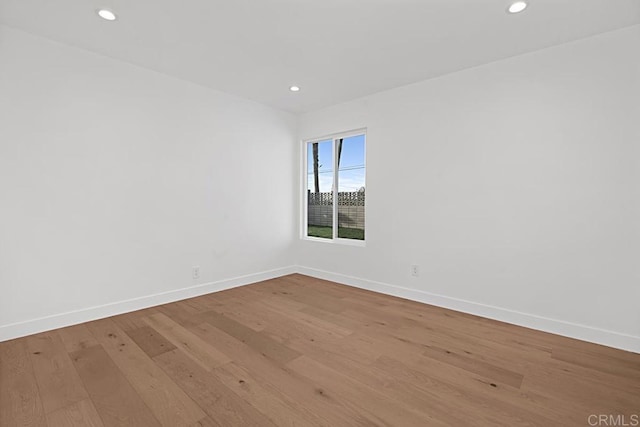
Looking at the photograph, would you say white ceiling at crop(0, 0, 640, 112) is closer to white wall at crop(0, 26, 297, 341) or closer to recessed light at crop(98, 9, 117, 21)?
recessed light at crop(98, 9, 117, 21)

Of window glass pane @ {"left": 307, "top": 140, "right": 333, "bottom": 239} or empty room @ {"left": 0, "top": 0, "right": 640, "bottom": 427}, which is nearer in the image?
empty room @ {"left": 0, "top": 0, "right": 640, "bottom": 427}

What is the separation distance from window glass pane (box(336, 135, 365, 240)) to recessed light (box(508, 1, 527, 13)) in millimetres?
2184

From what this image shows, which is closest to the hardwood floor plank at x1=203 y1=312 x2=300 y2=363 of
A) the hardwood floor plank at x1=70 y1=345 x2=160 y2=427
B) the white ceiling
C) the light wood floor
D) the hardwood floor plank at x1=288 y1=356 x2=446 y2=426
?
the light wood floor

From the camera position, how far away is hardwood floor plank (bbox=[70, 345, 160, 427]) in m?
1.51

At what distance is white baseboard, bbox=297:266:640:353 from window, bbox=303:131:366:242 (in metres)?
0.77

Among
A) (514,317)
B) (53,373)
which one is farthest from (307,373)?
(514,317)

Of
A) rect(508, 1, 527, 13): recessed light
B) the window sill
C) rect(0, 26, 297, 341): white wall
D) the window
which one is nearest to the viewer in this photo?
rect(508, 1, 527, 13): recessed light

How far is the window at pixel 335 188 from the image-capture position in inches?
163

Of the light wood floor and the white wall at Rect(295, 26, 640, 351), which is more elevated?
the white wall at Rect(295, 26, 640, 351)

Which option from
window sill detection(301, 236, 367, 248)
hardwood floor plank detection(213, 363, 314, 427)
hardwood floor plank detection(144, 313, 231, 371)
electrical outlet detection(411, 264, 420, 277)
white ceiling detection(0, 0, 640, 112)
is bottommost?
hardwood floor plank detection(213, 363, 314, 427)

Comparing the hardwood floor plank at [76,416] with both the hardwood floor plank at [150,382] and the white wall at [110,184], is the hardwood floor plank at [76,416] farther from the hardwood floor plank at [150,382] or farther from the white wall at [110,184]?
the white wall at [110,184]

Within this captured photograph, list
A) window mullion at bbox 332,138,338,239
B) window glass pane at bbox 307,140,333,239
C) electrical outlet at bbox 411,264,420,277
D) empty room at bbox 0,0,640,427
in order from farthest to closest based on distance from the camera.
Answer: window glass pane at bbox 307,140,333,239 < window mullion at bbox 332,138,338,239 < electrical outlet at bbox 411,264,420,277 < empty room at bbox 0,0,640,427

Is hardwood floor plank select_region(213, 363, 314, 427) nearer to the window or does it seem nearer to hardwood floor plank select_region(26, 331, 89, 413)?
hardwood floor plank select_region(26, 331, 89, 413)

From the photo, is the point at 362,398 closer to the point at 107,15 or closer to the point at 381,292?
the point at 381,292
